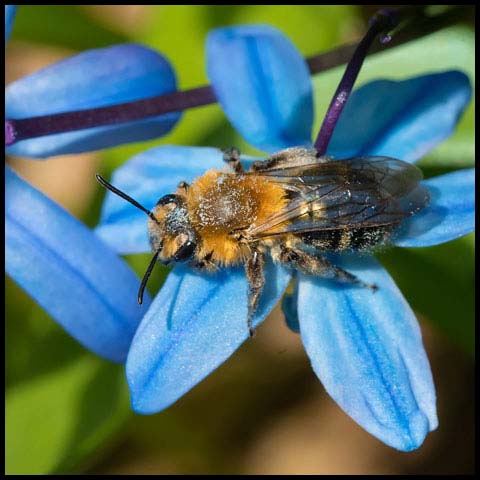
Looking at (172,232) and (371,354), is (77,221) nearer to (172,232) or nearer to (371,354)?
(172,232)

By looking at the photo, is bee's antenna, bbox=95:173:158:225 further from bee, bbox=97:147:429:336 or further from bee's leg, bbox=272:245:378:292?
bee's leg, bbox=272:245:378:292

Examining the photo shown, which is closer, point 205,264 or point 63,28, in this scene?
point 205,264

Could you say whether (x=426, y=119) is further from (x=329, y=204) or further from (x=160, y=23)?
(x=160, y=23)

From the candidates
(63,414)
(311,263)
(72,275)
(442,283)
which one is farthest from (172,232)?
(442,283)

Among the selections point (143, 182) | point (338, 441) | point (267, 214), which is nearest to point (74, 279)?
point (143, 182)

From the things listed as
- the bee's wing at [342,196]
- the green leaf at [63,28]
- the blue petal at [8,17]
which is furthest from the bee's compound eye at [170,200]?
the green leaf at [63,28]

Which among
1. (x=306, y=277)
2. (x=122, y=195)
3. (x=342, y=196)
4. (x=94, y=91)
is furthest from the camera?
(x=94, y=91)
